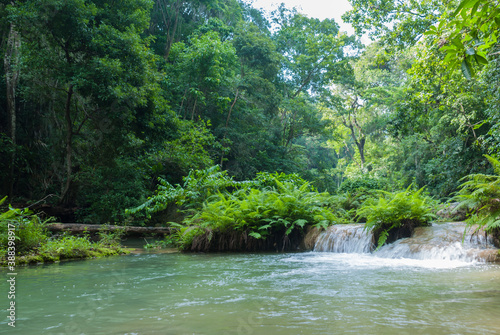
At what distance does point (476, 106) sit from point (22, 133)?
1885 centimetres

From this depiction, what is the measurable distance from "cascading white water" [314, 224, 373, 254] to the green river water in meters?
2.18

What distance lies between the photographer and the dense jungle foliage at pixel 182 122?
401 inches

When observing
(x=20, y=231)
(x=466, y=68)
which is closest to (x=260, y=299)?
(x=466, y=68)

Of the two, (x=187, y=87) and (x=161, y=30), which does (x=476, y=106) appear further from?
(x=161, y=30)

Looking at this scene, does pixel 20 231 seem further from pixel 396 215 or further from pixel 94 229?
pixel 396 215

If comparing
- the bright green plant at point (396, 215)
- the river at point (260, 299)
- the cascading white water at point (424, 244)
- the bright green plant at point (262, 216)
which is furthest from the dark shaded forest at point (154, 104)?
the river at point (260, 299)

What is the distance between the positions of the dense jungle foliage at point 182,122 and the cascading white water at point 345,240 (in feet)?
1.27

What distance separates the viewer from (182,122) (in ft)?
53.8

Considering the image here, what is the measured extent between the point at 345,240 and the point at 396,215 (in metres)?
1.28

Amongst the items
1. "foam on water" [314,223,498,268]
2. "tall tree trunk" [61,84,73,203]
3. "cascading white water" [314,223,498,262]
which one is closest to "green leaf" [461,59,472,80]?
"foam on water" [314,223,498,268]

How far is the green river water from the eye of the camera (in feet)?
8.80

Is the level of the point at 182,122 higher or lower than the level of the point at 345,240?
higher

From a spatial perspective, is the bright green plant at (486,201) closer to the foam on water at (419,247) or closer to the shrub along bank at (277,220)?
the foam on water at (419,247)

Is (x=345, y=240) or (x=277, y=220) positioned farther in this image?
(x=277, y=220)
